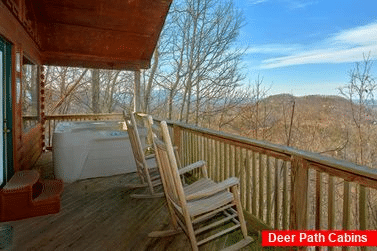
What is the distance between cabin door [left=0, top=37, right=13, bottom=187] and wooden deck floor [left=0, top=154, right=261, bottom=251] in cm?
75

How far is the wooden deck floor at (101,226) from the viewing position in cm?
230

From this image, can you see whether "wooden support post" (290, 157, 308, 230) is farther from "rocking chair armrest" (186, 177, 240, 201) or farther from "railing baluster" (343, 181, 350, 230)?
"rocking chair armrest" (186, 177, 240, 201)

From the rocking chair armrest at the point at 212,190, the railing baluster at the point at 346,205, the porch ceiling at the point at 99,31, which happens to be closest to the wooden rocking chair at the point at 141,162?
the rocking chair armrest at the point at 212,190

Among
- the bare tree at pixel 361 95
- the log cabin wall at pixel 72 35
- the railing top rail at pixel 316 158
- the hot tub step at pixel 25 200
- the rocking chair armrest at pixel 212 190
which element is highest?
the log cabin wall at pixel 72 35

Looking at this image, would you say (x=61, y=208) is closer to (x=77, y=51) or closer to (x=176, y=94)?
(x=77, y=51)

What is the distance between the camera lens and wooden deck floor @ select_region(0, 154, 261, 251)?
2.30 m

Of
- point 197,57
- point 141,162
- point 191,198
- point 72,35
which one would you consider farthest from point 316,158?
point 197,57

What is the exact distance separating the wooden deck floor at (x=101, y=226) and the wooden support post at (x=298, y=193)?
50 centimetres

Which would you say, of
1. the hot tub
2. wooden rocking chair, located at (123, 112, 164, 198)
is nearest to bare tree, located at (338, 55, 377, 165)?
the hot tub

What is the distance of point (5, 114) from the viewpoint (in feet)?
10.7

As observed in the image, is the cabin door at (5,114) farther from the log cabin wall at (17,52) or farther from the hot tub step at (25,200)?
the hot tub step at (25,200)

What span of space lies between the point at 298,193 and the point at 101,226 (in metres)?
1.92

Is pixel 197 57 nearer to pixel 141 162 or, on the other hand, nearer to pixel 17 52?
pixel 17 52

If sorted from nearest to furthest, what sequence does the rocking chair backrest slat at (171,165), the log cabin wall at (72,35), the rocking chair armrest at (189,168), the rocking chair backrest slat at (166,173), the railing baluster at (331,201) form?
the railing baluster at (331,201)
the rocking chair backrest slat at (171,165)
the rocking chair backrest slat at (166,173)
the rocking chair armrest at (189,168)
the log cabin wall at (72,35)
